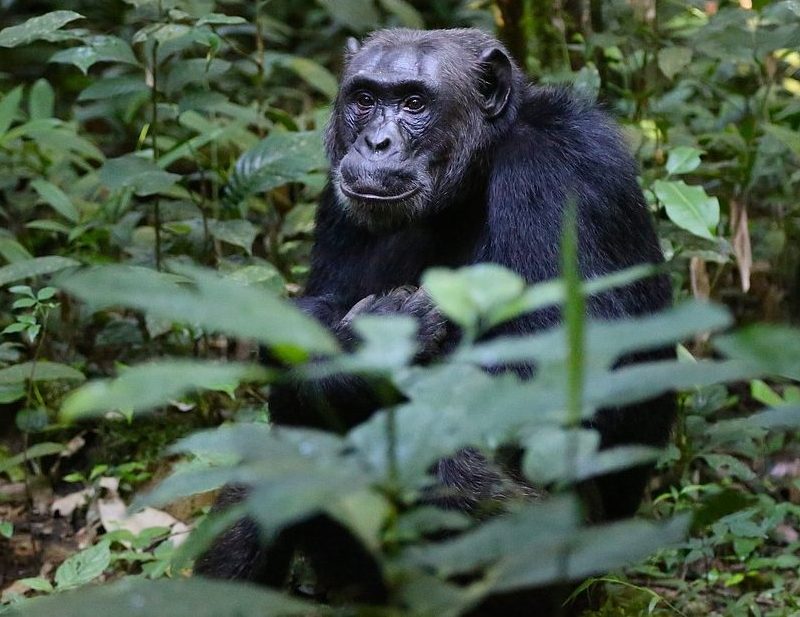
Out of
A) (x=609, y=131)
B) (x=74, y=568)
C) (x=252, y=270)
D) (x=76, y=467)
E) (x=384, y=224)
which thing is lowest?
(x=76, y=467)

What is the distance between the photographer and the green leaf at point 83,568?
15.9 ft

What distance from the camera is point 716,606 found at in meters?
5.41

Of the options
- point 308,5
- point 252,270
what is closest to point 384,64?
point 252,270

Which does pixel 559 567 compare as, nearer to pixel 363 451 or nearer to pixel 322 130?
pixel 363 451

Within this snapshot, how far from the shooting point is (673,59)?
22.4 feet

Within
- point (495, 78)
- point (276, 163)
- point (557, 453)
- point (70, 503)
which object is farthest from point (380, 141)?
point (557, 453)

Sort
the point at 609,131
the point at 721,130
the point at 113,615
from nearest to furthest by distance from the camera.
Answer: the point at 113,615 → the point at 609,131 → the point at 721,130

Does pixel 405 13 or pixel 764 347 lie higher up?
→ pixel 764 347

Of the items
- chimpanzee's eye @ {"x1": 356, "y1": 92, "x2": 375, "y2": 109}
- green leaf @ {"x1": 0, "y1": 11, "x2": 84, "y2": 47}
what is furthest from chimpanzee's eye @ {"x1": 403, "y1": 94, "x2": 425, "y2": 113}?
green leaf @ {"x1": 0, "y1": 11, "x2": 84, "y2": 47}

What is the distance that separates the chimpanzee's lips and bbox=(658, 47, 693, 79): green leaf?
7.46 feet

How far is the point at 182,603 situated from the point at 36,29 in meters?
4.82

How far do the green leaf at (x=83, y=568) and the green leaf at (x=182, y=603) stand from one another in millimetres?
3057

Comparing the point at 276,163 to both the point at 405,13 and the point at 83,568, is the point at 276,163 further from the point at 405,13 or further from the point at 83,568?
the point at 405,13

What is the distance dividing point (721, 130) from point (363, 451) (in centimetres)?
634
